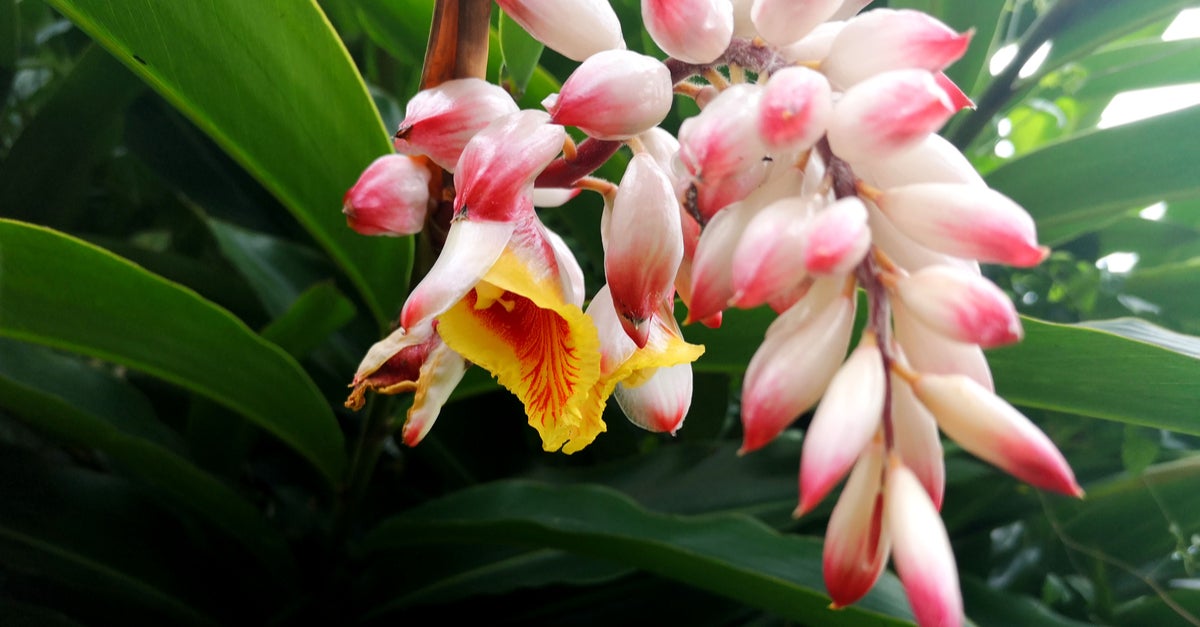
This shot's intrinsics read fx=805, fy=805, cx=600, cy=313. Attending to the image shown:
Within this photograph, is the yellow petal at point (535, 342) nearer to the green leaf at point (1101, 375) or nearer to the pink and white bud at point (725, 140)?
the pink and white bud at point (725, 140)

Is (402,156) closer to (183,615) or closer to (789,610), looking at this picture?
(789,610)

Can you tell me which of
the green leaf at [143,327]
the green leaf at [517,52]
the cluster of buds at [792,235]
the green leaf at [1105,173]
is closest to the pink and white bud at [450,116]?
the cluster of buds at [792,235]

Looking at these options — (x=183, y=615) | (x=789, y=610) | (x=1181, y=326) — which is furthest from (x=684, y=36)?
(x=1181, y=326)

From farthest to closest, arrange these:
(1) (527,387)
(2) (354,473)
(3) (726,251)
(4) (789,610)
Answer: (2) (354,473), (4) (789,610), (1) (527,387), (3) (726,251)

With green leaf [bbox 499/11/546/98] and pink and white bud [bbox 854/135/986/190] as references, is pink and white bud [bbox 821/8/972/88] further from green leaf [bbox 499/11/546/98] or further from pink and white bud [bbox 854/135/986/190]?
green leaf [bbox 499/11/546/98]

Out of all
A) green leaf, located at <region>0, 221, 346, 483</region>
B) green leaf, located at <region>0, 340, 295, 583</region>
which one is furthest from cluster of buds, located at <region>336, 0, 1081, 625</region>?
green leaf, located at <region>0, 340, 295, 583</region>

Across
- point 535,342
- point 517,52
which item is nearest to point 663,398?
point 535,342
